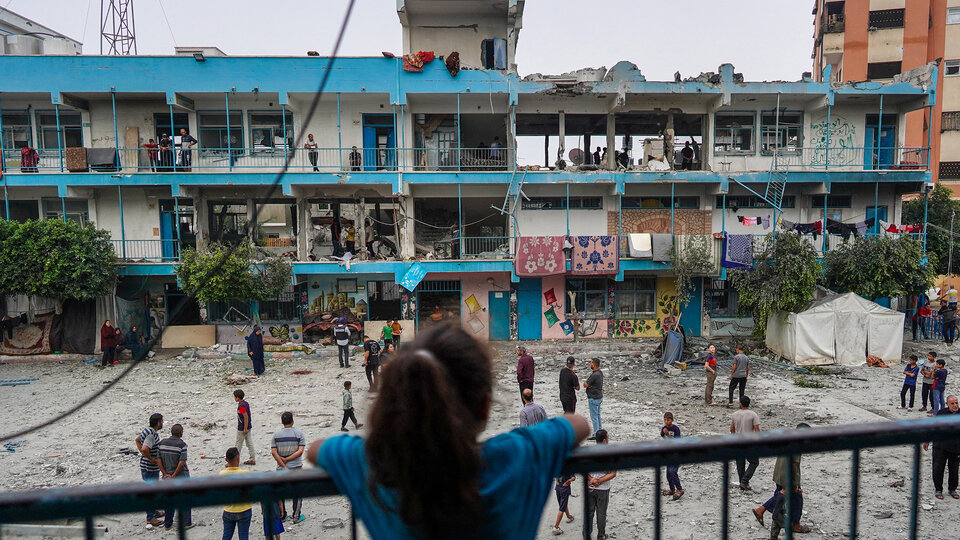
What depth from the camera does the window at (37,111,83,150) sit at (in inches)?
776

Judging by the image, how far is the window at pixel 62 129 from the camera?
1970 cm

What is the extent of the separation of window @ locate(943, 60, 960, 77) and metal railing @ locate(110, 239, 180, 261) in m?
38.8

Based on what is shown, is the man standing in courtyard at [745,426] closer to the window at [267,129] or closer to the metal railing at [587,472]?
the metal railing at [587,472]

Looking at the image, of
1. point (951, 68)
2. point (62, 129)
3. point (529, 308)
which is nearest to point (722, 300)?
point (529, 308)

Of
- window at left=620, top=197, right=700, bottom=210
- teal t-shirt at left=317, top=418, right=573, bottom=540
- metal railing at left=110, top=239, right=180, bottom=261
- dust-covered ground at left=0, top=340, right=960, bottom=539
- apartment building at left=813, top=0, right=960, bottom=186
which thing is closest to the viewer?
teal t-shirt at left=317, top=418, right=573, bottom=540

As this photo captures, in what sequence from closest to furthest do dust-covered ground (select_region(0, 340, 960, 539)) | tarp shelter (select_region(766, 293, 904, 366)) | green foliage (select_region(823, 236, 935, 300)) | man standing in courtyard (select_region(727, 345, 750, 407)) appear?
dust-covered ground (select_region(0, 340, 960, 539)) < man standing in courtyard (select_region(727, 345, 750, 407)) < tarp shelter (select_region(766, 293, 904, 366)) < green foliage (select_region(823, 236, 935, 300))

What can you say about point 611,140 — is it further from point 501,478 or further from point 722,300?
point 501,478

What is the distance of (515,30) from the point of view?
21.8 m

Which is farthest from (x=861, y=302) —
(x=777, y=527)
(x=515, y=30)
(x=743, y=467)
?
(x=515, y=30)

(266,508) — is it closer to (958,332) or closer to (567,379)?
(567,379)

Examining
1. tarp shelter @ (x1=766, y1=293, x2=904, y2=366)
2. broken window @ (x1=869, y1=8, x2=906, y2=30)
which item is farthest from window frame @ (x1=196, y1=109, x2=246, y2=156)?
broken window @ (x1=869, y1=8, x2=906, y2=30)

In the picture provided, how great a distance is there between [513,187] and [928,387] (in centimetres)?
1256

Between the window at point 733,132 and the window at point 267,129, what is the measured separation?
15.4m

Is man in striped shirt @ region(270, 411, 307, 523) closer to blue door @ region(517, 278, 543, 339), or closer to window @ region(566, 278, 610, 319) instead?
blue door @ region(517, 278, 543, 339)
